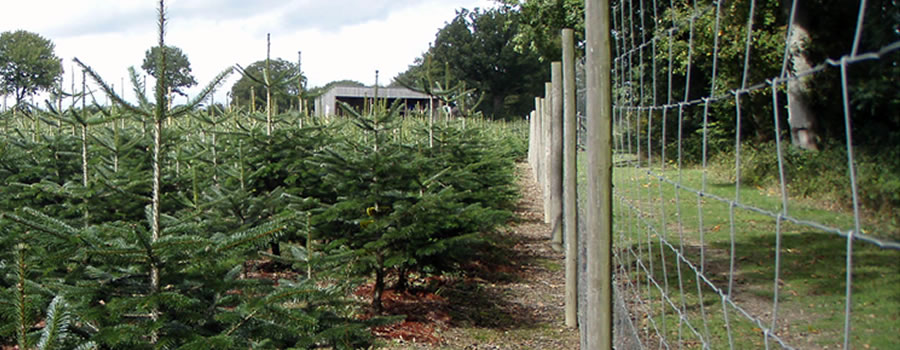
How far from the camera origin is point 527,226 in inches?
463

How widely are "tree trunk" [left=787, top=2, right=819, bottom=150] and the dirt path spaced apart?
4.44m

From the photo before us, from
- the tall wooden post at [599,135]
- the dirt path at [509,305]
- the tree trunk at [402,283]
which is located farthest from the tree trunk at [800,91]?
the tree trunk at [402,283]

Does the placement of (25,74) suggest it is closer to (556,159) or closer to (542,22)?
(556,159)

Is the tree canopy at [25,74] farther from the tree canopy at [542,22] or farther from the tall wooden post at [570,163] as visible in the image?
the tree canopy at [542,22]

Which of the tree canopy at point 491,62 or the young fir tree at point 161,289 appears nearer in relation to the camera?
the young fir tree at point 161,289

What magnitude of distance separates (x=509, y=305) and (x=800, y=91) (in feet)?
19.2

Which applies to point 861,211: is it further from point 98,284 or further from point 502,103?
point 502,103

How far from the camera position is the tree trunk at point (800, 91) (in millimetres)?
1042

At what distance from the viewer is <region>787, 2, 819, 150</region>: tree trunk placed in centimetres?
104

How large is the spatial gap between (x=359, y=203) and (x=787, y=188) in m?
4.68

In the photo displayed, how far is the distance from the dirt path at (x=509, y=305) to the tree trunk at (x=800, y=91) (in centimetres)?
444

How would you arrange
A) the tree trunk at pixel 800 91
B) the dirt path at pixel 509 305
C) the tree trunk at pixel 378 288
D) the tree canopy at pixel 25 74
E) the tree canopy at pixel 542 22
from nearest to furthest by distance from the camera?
the tree trunk at pixel 800 91, the dirt path at pixel 509 305, the tree trunk at pixel 378 288, the tree canopy at pixel 25 74, the tree canopy at pixel 542 22

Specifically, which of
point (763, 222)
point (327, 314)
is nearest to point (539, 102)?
point (327, 314)

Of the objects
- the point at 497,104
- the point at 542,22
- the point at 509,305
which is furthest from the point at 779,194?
the point at 497,104
